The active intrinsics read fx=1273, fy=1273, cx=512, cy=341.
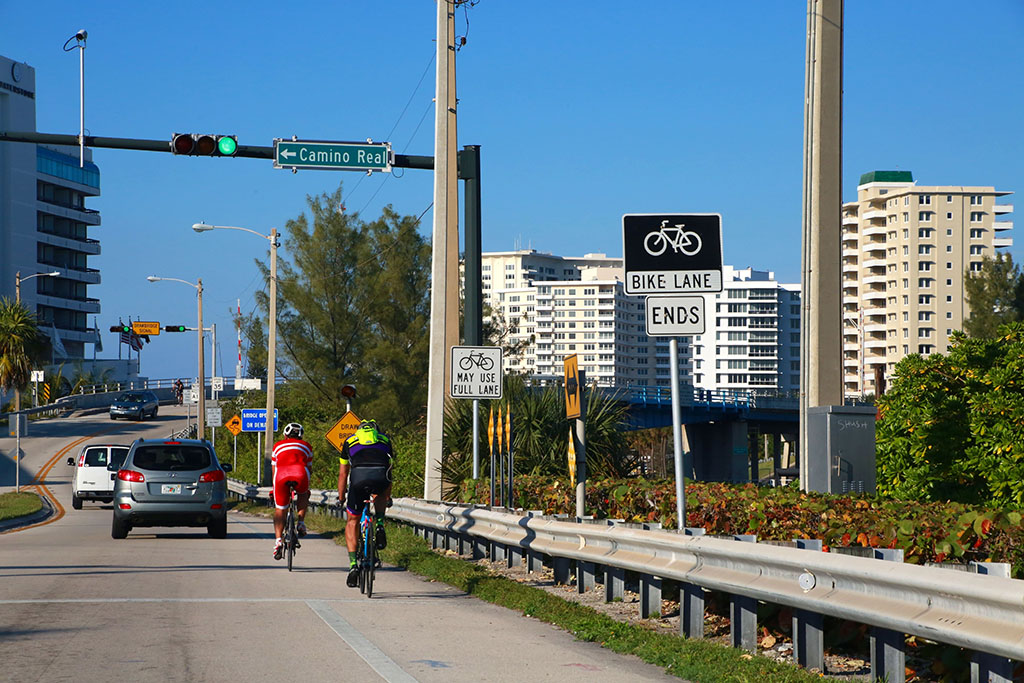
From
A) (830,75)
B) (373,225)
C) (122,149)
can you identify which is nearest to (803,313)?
(830,75)

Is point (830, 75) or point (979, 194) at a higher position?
point (979, 194)

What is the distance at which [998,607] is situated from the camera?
5.60 meters

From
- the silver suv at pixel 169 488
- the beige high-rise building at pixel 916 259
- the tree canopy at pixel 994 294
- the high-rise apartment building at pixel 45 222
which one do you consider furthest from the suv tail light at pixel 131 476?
the beige high-rise building at pixel 916 259

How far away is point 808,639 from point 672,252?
3.87m

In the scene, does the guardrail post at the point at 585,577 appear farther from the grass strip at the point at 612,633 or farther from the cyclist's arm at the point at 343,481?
the cyclist's arm at the point at 343,481

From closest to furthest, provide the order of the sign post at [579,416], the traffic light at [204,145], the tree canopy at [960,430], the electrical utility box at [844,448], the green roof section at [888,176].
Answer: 1. the electrical utility box at [844,448]
2. the sign post at [579,416]
3. the tree canopy at [960,430]
4. the traffic light at [204,145]
5. the green roof section at [888,176]

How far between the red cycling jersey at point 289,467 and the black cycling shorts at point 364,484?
11.0 ft

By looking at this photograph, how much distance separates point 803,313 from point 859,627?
5215 mm

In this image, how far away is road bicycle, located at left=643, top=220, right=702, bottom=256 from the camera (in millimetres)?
10562

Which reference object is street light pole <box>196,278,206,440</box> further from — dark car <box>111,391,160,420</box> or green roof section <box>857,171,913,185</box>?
green roof section <box>857,171,913,185</box>

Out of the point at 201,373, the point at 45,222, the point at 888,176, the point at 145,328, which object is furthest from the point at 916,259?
the point at 201,373

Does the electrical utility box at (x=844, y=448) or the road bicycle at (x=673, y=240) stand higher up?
the road bicycle at (x=673, y=240)

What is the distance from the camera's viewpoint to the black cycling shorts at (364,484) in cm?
1316

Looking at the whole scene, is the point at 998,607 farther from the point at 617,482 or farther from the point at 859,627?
the point at 617,482
